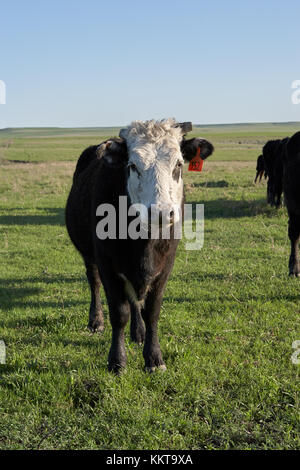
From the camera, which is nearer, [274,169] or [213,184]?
[274,169]

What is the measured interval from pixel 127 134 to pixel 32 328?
270 centimetres

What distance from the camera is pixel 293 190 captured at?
7.00m

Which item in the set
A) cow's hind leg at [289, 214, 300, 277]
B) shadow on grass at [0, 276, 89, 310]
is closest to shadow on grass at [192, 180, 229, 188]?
cow's hind leg at [289, 214, 300, 277]

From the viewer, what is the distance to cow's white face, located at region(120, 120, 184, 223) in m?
3.57

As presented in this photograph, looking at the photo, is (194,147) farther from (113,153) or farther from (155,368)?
(155,368)

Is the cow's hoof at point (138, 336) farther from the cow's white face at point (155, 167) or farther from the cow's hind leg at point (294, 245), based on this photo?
the cow's hind leg at point (294, 245)

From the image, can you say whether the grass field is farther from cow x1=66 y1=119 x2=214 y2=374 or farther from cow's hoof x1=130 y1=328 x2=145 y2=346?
cow x1=66 y1=119 x2=214 y2=374

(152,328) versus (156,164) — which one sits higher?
(156,164)

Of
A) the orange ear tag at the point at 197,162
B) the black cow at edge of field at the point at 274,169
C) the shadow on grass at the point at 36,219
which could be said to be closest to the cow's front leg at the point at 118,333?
the orange ear tag at the point at 197,162

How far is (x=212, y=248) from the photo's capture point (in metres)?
9.59

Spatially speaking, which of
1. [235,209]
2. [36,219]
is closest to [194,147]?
[235,209]

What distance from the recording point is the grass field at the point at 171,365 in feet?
10.9

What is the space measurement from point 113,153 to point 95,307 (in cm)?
222
